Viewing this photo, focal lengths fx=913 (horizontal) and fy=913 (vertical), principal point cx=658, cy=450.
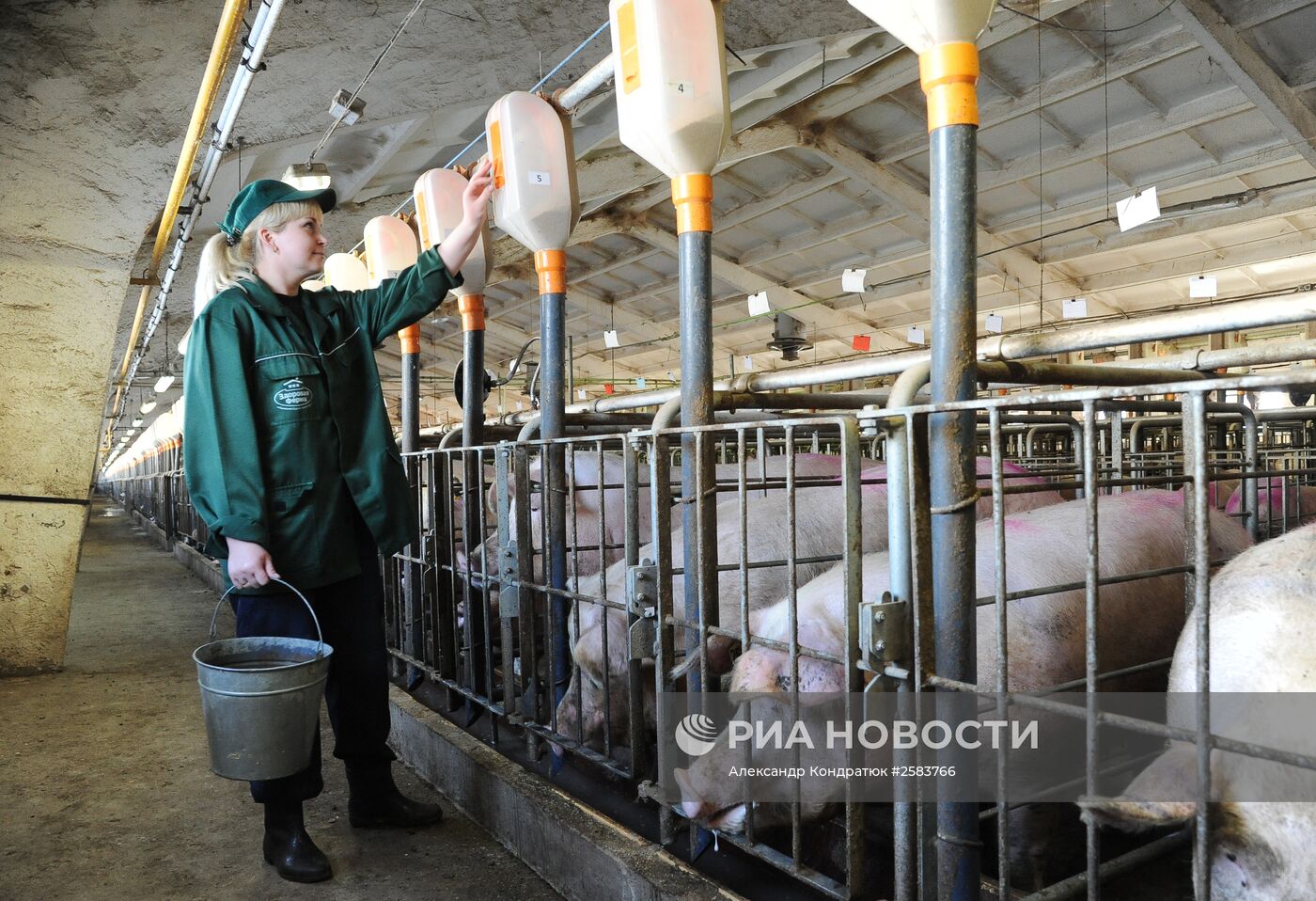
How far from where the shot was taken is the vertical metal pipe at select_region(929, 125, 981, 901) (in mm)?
1781

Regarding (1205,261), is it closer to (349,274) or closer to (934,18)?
(349,274)

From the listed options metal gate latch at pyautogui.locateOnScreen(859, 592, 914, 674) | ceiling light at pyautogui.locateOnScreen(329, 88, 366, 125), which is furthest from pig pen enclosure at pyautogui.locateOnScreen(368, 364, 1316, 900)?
ceiling light at pyautogui.locateOnScreen(329, 88, 366, 125)

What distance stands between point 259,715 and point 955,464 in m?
1.81

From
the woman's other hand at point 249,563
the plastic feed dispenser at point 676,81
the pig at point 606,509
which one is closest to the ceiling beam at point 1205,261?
the pig at point 606,509

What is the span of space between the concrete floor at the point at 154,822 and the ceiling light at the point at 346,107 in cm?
337

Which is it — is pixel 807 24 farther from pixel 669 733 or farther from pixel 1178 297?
pixel 1178 297

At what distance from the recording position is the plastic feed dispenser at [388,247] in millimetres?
5043

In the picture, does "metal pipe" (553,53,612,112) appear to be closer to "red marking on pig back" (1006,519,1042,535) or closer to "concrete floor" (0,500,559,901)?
"red marking on pig back" (1006,519,1042,535)

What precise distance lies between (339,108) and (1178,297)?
1393 centimetres

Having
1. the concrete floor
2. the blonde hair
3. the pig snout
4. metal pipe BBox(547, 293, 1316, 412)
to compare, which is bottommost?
the concrete floor

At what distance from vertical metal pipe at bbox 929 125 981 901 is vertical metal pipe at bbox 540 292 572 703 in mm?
1603

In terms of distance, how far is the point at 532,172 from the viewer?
11.6 ft

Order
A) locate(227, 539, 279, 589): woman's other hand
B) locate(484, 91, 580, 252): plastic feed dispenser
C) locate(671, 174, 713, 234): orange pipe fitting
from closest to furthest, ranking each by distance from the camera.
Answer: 1. locate(227, 539, 279, 589): woman's other hand
2. locate(671, 174, 713, 234): orange pipe fitting
3. locate(484, 91, 580, 252): plastic feed dispenser

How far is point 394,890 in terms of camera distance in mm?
2648
